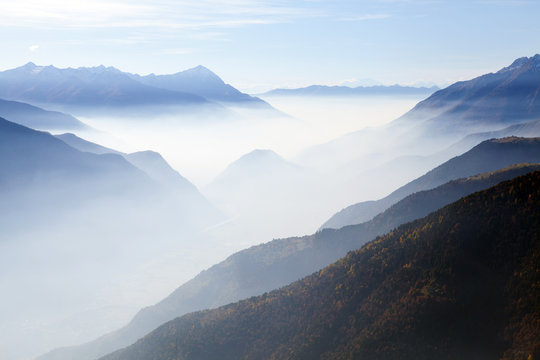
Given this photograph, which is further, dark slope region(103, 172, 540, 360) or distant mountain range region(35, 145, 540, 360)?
distant mountain range region(35, 145, 540, 360)

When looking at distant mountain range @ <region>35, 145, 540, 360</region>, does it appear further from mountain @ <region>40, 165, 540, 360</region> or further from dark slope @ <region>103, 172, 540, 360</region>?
dark slope @ <region>103, 172, 540, 360</region>

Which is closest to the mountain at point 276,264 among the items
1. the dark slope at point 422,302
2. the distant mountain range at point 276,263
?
the distant mountain range at point 276,263

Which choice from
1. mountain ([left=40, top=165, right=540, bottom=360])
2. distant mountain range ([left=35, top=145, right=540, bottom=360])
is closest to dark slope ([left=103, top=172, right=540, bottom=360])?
distant mountain range ([left=35, top=145, right=540, bottom=360])

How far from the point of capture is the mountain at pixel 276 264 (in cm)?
13612

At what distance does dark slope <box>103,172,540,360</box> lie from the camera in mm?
48500

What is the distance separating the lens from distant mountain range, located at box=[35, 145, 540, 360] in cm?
13612

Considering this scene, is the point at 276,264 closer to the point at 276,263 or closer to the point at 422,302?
the point at 276,263

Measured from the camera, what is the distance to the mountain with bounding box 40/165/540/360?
13612 cm

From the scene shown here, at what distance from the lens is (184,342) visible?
8438cm

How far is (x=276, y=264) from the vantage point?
474 feet

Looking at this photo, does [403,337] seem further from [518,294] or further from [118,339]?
[118,339]

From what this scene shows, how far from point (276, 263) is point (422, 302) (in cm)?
9257

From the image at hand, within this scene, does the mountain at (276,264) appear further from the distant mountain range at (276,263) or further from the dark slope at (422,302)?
the dark slope at (422,302)

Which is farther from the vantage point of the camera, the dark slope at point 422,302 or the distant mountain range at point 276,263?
the distant mountain range at point 276,263
